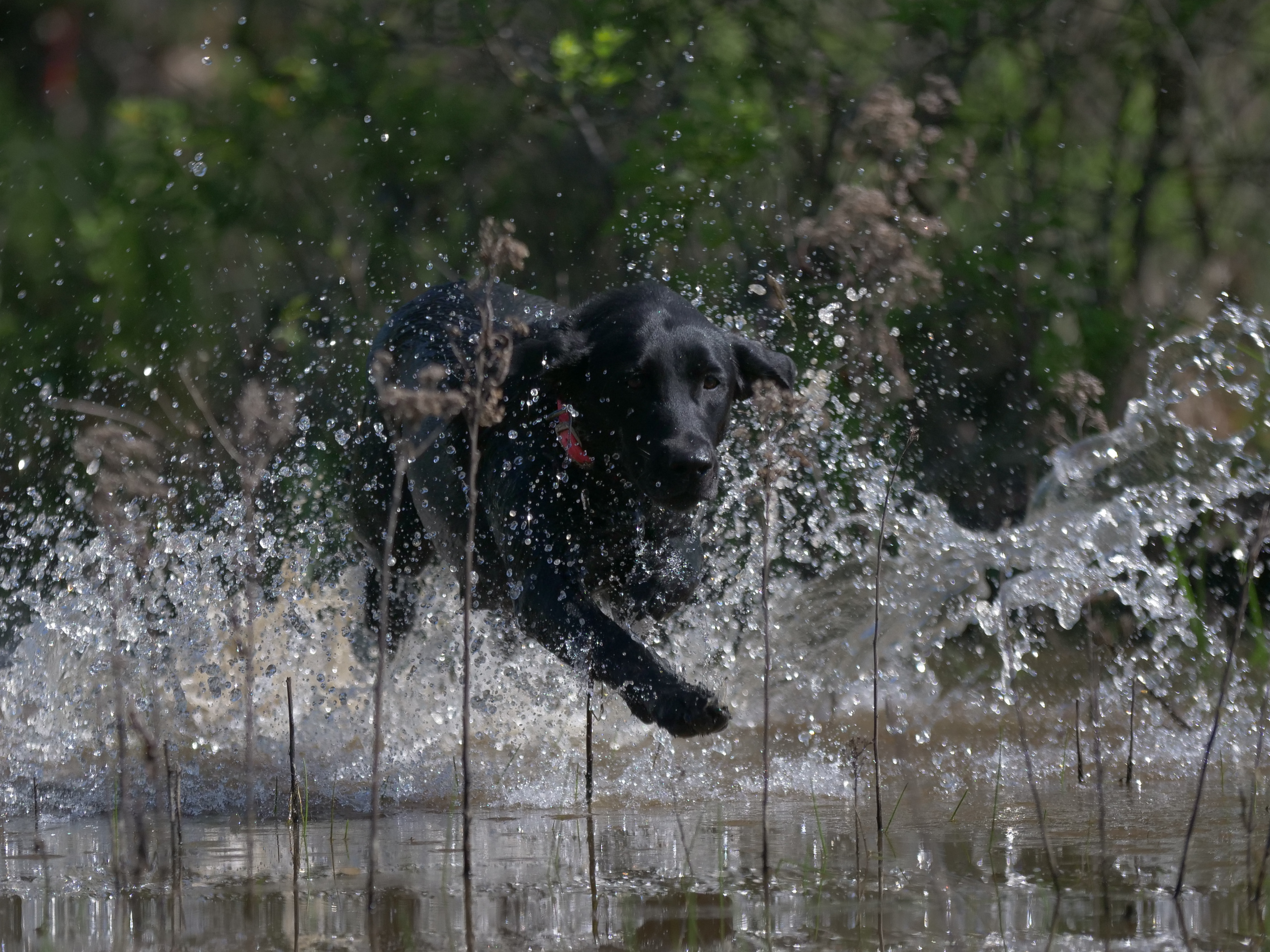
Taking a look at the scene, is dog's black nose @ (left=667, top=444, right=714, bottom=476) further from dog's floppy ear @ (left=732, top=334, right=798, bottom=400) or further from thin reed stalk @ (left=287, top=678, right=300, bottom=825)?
thin reed stalk @ (left=287, top=678, right=300, bottom=825)

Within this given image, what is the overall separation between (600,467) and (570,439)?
14cm

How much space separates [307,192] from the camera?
7.68m

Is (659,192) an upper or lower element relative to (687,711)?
upper

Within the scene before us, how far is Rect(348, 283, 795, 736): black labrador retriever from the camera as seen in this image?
3.78 m

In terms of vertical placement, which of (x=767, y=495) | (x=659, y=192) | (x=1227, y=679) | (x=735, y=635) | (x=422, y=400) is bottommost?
(x=1227, y=679)

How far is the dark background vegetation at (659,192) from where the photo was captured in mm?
6105

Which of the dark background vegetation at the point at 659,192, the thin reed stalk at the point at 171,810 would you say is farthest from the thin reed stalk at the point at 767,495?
the dark background vegetation at the point at 659,192

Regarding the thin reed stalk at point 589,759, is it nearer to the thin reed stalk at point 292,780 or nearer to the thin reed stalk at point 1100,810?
the thin reed stalk at point 292,780

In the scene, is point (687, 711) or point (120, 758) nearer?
point (120, 758)

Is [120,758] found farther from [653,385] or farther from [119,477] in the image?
[653,385]

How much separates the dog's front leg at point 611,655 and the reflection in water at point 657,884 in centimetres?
23

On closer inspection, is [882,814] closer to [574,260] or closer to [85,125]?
[574,260]

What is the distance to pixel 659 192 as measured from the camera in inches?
254

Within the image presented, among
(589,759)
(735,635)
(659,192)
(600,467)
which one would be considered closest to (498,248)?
(589,759)
